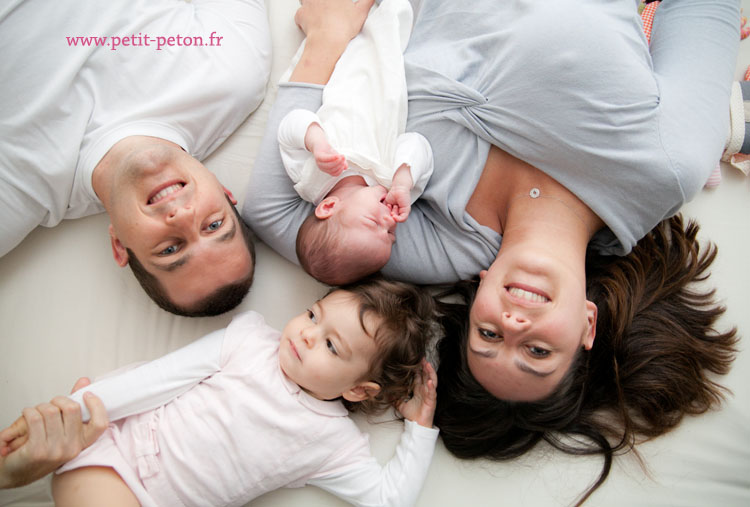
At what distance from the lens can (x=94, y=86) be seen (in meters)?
1.55

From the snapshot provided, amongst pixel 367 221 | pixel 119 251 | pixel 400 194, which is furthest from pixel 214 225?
pixel 400 194

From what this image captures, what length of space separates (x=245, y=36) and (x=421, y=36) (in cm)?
60

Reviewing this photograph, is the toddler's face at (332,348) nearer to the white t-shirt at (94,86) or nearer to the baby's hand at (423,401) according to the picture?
the baby's hand at (423,401)

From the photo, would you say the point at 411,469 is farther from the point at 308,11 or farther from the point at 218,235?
the point at 308,11

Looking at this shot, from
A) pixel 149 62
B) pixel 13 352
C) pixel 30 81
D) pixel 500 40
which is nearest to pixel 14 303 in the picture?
pixel 13 352

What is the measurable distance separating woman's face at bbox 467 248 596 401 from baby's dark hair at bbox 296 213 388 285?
13.4 inches

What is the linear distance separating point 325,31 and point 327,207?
67cm

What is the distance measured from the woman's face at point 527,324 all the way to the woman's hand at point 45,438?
3.49ft

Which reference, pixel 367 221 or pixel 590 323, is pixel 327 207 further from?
pixel 590 323

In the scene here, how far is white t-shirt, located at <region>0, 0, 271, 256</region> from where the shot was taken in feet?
4.78

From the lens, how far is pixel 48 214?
1.61 m

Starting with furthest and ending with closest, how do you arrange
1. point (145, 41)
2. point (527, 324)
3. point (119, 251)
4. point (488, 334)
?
point (145, 41) < point (119, 251) < point (488, 334) < point (527, 324)

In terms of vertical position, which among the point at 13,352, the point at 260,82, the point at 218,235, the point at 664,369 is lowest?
the point at 13,352

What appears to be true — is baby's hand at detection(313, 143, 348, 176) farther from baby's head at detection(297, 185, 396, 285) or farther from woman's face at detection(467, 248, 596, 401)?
woman's face at detection(467, 248, 596, 401)
